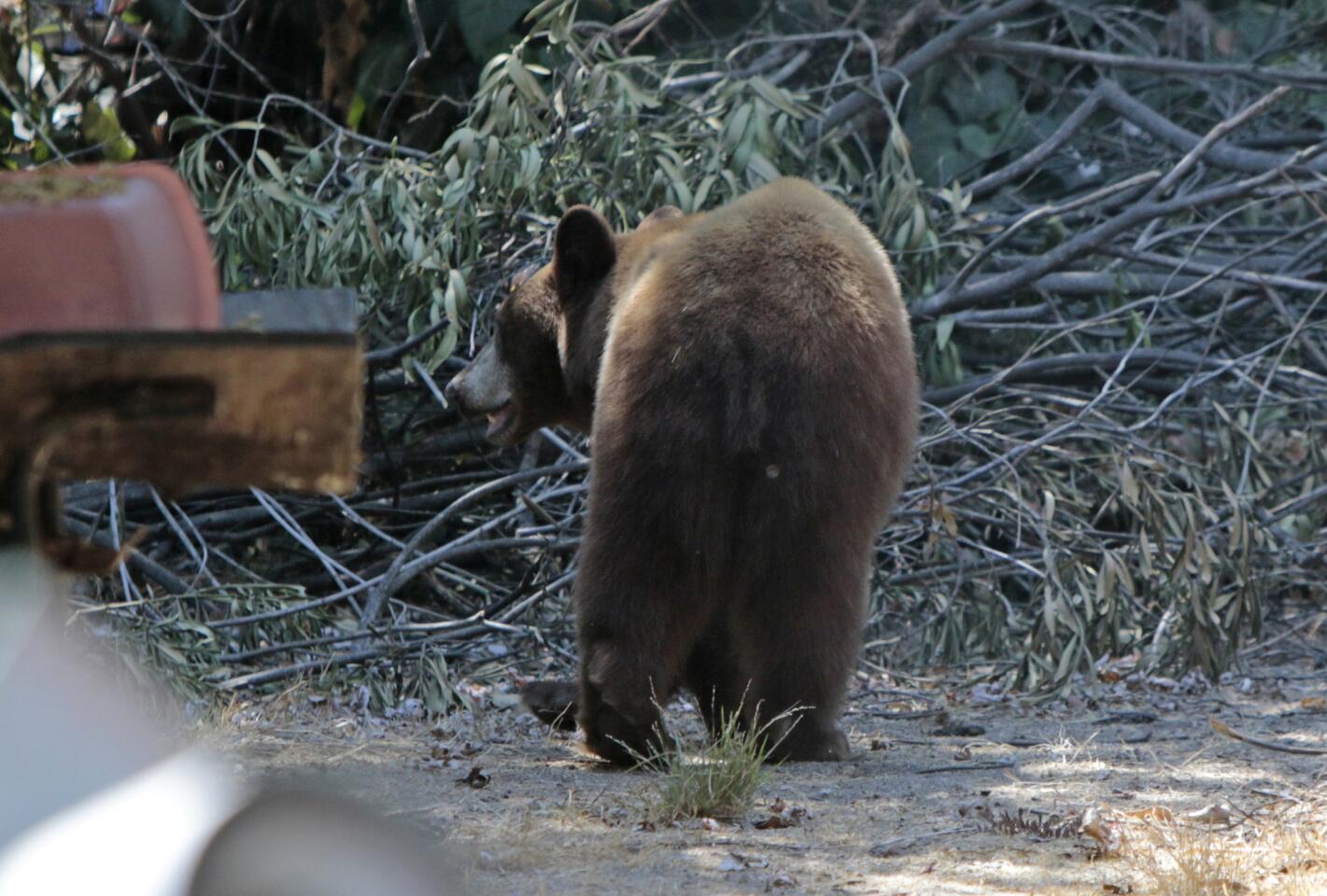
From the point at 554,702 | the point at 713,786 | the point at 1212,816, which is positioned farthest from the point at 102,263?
the point at 554,702

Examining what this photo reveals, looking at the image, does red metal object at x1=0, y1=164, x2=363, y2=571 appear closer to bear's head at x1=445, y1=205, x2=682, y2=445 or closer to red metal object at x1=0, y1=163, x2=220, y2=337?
red metal object at x1=0, y1=163, x2=220, y2=337

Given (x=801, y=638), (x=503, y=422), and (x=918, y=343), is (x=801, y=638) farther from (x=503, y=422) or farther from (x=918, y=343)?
(x=918, y=343)

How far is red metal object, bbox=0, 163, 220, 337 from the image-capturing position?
175cm

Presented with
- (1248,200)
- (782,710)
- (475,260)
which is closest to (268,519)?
(475,260)

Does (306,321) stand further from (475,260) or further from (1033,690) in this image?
(475,260)

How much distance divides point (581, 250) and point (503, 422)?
822mm

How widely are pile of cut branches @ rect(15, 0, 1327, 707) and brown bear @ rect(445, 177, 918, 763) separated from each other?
1.47m

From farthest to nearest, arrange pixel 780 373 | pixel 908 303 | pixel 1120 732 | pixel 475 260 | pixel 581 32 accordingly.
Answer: pixel 581 32
pixel 908 303
pixel 475 260
pixel 1120 732
pixel 780 373

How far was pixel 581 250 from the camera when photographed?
4.98 metres

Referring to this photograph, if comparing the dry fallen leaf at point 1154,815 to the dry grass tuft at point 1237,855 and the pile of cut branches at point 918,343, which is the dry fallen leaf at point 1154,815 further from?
the pile of cut branches at point 918,343

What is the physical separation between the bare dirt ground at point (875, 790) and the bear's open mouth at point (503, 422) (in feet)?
3.42

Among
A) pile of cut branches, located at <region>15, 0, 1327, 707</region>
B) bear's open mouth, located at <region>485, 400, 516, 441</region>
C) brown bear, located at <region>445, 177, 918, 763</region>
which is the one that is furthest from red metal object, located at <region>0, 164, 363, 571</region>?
pile of cut branches, located at <region>15, 0, 1327, 707</region>

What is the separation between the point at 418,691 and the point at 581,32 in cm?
393

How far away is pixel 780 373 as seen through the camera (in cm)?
417
